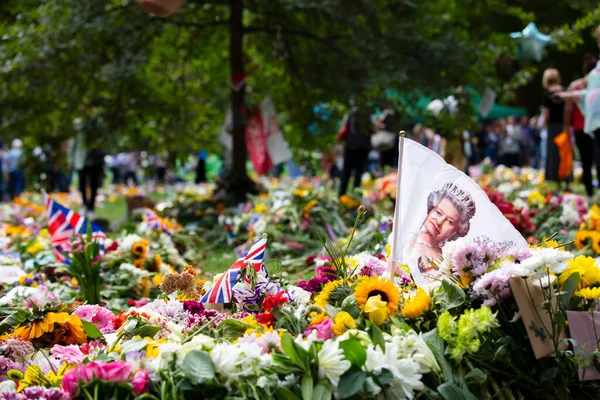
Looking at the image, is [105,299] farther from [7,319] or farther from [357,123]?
[357,123]

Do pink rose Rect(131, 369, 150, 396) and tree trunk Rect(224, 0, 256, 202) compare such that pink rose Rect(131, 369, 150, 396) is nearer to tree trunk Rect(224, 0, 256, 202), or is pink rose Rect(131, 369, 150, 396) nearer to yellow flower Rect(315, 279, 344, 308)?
yellow flower Rect(315, 279, 344, 308)

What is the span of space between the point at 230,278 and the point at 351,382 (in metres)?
0.93

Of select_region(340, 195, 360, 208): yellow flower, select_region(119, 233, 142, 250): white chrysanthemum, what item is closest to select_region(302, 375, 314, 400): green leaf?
select_region(119, 233, 142, 250): white chrysanthemum

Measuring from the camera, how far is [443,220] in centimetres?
293

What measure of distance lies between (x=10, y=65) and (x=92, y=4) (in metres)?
1.13

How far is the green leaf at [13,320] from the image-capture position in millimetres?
2891

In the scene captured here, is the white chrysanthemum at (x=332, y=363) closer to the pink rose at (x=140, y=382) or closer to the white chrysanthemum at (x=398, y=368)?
the white chrysanthemum at (x=398, y=368)

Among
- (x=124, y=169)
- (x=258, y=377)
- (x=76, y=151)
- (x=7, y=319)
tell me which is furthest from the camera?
(x=124, y=169)

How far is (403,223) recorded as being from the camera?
118 inches

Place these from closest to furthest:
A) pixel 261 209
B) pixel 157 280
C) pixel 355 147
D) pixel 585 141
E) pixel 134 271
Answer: pixel 157 280, pixel 134 271, pixel 261 209, pixel 585 141, pixel 355 147

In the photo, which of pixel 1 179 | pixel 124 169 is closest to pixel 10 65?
pixel 1 179

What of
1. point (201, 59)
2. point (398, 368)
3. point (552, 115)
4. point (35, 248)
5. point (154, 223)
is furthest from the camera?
point (201, 59)

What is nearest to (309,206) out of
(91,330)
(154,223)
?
(154,223)

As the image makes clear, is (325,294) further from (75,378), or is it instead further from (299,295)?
(75,378)
